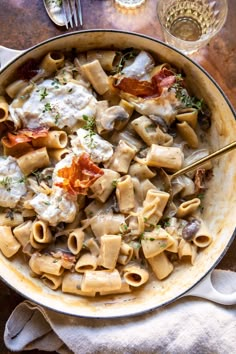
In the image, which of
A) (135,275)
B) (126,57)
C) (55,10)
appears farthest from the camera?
(55,10)

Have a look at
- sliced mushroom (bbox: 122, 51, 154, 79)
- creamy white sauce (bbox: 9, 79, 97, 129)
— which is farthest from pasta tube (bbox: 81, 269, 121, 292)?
sliced mushroom (bbox: 122, 51, 154, 79)

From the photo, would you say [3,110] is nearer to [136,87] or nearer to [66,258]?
[136,87]

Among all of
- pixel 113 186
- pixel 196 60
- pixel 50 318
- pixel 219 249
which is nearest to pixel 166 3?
pixel 196 60

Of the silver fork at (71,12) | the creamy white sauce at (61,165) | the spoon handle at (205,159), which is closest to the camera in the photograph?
the spoon handle at (205,159)

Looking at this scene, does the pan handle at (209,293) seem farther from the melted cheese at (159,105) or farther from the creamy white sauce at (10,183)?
the creamy white sauce at (10,183)

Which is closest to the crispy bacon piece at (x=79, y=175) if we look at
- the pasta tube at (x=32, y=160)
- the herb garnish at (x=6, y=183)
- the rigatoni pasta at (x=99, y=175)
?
the rigatoni pasta at (x=99, y=175)

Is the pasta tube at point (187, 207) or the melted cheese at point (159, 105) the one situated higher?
the melted cheese at point (159, 105)

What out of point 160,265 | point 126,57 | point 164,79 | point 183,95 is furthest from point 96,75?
point 160,265
